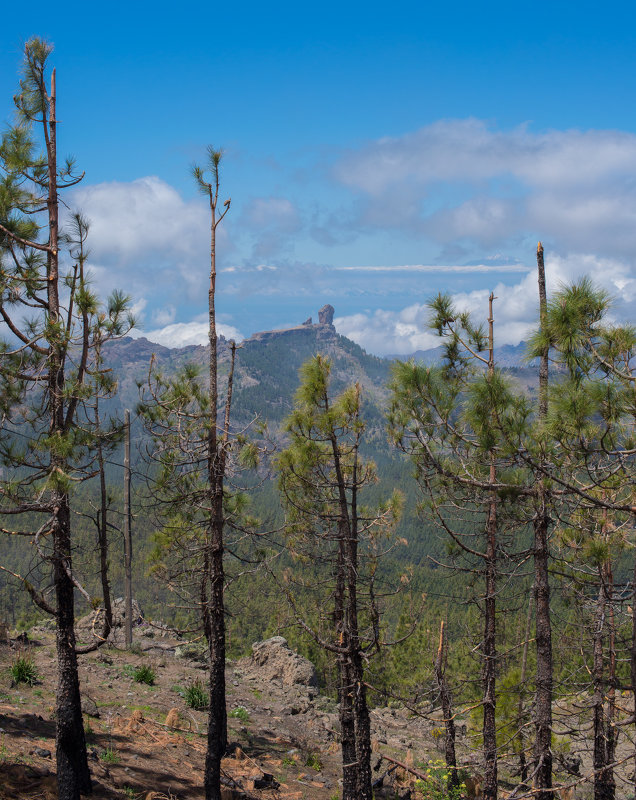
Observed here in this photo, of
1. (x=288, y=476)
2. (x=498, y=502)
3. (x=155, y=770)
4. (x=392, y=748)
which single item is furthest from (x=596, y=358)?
(x=392, y=748)

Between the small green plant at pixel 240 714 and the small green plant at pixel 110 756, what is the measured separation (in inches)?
224

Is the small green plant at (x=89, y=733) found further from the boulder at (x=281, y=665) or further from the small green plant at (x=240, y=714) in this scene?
the boulder at (x=281, y=665)

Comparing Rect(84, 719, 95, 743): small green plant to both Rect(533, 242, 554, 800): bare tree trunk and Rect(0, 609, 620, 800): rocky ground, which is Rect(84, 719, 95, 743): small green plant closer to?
Rect(0, 609, 620, 800): rocky ground

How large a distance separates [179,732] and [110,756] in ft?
10.2

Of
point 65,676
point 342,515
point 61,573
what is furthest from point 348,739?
point 61,573

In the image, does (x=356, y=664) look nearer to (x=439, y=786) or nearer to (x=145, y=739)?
(x=439, y=786)

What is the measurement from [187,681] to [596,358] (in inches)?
630

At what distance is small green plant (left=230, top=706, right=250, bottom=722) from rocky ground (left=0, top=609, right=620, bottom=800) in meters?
0.04

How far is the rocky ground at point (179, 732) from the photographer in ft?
33.2

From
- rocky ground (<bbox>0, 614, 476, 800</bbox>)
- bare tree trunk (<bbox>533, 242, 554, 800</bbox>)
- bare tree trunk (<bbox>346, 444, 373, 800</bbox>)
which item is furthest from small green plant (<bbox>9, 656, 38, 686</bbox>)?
bare tree trunk (<bbox>533, 242, 554, 800</bbox>)

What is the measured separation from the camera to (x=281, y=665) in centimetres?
2261

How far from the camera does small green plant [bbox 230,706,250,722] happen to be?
16.4 meters

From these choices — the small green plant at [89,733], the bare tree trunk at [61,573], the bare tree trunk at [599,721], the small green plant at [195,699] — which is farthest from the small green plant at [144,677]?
the bare tree trunk at [599,721]

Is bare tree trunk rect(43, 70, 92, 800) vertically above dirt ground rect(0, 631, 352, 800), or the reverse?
bare tree trunk rect(43, 70, 92, 800)
